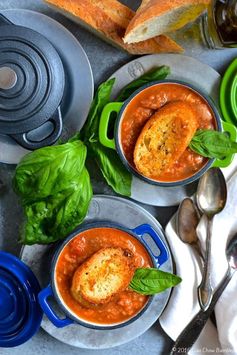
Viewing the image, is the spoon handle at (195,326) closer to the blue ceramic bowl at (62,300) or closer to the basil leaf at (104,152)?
the blue ceramic bowl at (62,300)

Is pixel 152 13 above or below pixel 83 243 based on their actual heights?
above

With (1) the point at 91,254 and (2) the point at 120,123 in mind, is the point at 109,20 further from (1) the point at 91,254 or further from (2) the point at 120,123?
(1) the point at 91,254

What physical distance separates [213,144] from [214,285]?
1.32ft

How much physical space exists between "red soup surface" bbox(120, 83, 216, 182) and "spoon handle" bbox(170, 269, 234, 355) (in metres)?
0.32

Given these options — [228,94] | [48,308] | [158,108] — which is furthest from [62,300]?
[228,94]

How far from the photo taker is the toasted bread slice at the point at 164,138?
136 cm

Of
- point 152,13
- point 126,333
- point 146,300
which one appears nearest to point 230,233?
point 146,300

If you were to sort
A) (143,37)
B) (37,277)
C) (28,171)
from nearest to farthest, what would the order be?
(28,171)
(143,37)
(37,277)

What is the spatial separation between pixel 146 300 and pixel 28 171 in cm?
46

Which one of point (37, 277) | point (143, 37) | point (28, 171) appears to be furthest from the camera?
point (37, 277)

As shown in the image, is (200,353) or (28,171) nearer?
(28,171)

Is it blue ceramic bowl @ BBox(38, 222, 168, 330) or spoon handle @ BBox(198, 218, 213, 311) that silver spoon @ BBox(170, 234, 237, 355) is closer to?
spoon handle @ BBox(198, 218, 213, 311)

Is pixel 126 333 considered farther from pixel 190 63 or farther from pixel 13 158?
pixel 190 63

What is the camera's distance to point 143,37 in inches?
55.7
